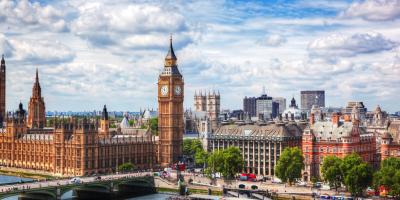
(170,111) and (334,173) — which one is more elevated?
(170,111)

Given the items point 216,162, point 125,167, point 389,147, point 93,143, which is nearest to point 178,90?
point 125,167

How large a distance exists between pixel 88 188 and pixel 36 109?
8269 centimetres

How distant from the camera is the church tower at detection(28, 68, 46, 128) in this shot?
19562 cm

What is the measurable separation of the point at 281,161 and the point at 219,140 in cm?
3576

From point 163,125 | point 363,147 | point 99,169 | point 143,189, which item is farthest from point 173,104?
point 363,147

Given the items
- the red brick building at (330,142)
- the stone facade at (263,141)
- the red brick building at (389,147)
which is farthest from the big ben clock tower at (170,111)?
the red brick building at (389,147)

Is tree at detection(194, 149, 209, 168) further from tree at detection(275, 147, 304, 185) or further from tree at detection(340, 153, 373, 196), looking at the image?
tree at detection(340, 153, 373, 196)

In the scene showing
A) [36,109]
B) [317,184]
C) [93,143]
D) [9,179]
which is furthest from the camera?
[36,109]

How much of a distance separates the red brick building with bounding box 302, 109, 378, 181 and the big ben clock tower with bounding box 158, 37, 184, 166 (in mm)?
39750

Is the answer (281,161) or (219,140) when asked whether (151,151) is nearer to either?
(219,140)

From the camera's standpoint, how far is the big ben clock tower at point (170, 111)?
162 m

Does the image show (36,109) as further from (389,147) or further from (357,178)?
(357,178)

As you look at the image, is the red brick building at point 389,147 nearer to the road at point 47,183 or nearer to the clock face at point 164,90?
the road at point 47,183

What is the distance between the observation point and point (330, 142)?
132 metres
